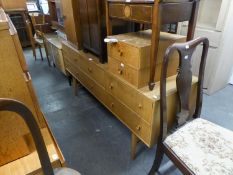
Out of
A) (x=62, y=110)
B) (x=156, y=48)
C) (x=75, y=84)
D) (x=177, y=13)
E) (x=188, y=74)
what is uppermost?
(x=177, y=13)

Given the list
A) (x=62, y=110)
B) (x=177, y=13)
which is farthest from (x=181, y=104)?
(x=62, y=110)

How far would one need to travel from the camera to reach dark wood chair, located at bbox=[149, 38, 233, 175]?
0.95 meters

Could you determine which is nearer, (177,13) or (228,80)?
(177,13)

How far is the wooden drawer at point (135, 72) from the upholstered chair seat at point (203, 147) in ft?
1.34

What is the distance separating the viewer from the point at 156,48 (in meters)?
1.13

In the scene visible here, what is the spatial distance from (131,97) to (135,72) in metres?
0.22

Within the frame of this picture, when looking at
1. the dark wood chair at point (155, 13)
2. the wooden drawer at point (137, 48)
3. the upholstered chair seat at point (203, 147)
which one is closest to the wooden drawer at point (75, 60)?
the wooden drawer at point (137, 48)

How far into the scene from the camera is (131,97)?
138 centimetres

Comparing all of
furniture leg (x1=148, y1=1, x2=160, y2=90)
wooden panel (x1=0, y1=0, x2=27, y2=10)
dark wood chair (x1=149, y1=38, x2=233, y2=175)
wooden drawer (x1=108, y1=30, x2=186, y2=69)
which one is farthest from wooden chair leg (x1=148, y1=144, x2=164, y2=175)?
wooden panel (x1=0, y1=0, x2=27, y2=10)

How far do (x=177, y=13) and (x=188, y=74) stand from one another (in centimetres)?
39

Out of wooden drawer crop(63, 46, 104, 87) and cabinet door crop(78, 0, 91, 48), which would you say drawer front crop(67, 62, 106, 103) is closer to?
wooden drawer crop(63, 46, 104, 87)

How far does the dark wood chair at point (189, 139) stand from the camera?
0.95 m

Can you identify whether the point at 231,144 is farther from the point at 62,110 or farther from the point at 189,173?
the point at 62,110

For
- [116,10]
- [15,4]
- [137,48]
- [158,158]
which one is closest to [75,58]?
[116,10]
